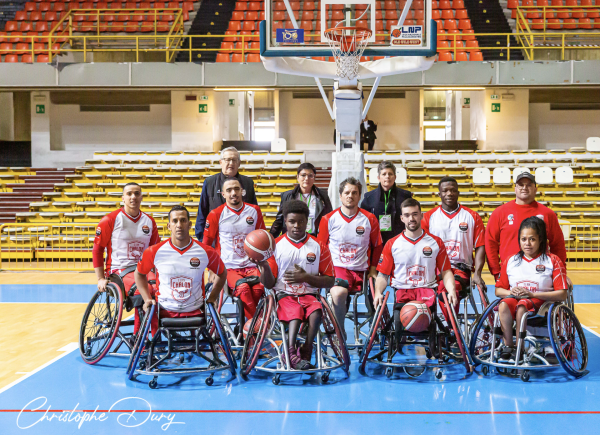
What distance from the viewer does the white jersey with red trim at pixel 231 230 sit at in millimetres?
4688

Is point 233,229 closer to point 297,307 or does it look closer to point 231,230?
point 231,230

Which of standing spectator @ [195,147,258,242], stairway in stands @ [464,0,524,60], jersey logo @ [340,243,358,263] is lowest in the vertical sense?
jersey logo @ [340,243,358,263]

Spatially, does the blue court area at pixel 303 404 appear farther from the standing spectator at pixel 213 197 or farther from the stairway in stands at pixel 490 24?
the stairway in stands at pixel 490 24

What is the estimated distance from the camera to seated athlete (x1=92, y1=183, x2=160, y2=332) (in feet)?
15.3

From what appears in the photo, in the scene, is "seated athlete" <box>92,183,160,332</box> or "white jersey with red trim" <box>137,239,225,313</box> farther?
"seated athlete" <box>92,183,160,332</box>

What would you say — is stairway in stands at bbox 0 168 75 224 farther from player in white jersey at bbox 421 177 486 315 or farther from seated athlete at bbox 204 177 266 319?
player in white jersey at bbox 421 177 486 315

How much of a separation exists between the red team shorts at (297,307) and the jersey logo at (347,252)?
67 cm

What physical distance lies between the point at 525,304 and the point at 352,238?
1415 millimetres

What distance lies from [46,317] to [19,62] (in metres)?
11.1

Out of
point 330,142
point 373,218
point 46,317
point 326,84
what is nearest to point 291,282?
point 373,218

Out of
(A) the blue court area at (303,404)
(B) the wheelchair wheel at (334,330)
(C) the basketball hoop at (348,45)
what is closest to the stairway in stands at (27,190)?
(C) the basketball hoop at (348,45)

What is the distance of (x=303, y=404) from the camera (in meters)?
3.48

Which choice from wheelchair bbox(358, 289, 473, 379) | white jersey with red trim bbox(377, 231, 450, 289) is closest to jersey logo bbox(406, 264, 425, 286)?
white jersey with red trim bbox(377, 231, 450, 289)

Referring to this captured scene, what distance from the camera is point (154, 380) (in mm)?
3797
